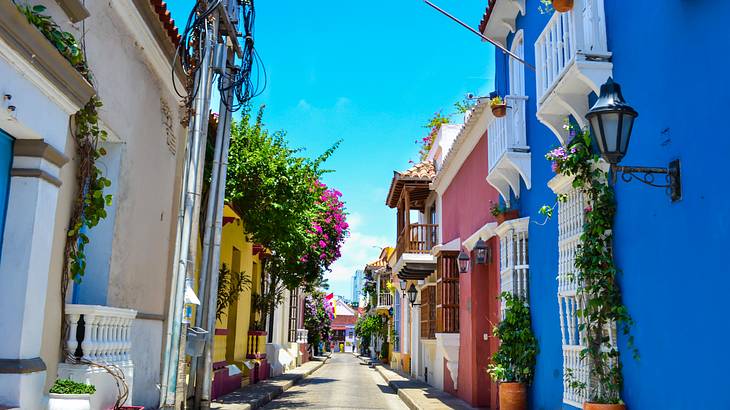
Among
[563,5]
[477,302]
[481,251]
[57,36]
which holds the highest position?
[563,5]

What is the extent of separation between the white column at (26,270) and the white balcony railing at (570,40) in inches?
205

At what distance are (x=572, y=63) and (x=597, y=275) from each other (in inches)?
86.4

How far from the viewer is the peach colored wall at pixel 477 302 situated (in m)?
12.3

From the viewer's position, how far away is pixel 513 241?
1051cm

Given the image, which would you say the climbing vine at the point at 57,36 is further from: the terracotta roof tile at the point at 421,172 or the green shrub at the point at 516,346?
the terracotta roof tile at the point at 421,172

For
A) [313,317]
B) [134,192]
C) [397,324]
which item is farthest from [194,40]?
[313,317]

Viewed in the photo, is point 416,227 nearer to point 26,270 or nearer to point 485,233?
point 485,233

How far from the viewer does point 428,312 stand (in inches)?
754

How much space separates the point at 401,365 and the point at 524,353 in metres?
20.4

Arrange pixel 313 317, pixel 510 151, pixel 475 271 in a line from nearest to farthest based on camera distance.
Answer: pixel 510 151 → pixel 475 271 → pixel 313 317

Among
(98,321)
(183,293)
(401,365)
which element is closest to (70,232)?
(98,321)

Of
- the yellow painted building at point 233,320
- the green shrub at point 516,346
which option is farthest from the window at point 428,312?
the green shrub at point 516,346

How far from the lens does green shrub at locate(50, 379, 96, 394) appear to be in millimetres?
5977

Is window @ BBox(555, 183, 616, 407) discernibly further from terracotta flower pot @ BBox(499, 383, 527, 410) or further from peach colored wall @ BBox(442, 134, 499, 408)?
peach colored wall @ BBox(442, 134, 499, 408)
